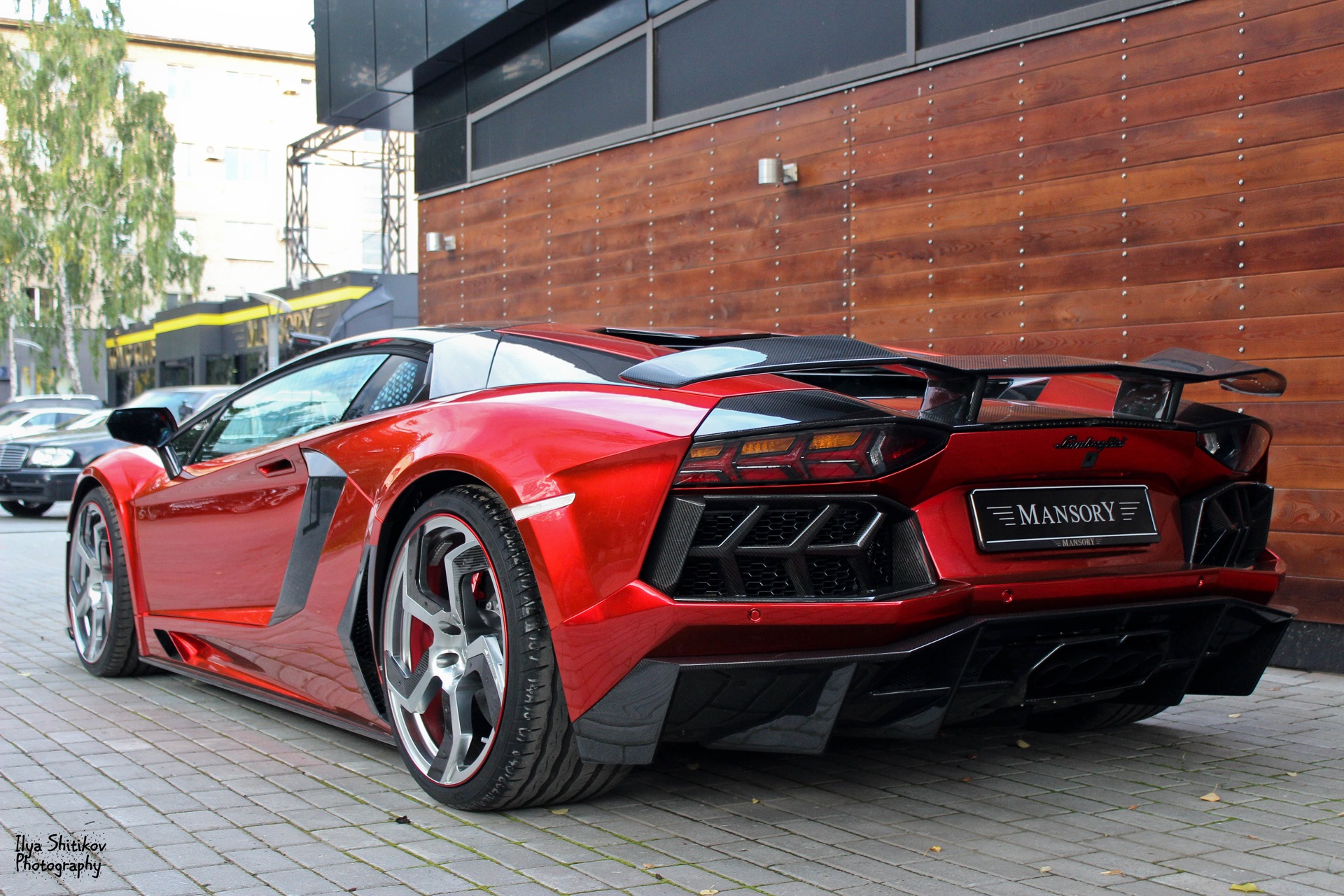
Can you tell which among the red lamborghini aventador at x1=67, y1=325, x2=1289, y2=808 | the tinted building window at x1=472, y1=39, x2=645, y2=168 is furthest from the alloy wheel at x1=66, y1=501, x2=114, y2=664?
the tinted building window at x1=472, y1=39, x2=645, y2=168

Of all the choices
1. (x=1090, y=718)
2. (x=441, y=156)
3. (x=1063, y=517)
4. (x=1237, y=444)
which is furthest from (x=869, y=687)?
(x=441, y=156)

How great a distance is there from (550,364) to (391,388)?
0.67m

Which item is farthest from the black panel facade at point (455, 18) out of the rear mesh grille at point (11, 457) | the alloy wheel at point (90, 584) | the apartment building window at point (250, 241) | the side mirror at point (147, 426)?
the apartment building window at point (250, 241)

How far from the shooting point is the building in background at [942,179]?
5.63m

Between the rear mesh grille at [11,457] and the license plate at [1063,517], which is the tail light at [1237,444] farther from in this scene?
the rear mesh grille at [11,457]

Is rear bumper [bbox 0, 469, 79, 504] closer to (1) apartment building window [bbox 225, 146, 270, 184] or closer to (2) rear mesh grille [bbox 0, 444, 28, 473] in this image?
(2) rear mesh grille [bbox 0, 444, 28, 473]

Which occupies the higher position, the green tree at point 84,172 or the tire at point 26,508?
the green tree at point 84,172

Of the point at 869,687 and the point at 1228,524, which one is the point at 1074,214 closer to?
the point at 1228,524

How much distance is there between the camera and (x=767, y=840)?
3.06 metres

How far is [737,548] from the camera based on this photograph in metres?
2.78

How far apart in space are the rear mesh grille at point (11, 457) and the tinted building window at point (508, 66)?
7.59 metres

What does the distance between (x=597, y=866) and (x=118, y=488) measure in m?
3.07

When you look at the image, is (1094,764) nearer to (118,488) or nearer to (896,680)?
(896,680)

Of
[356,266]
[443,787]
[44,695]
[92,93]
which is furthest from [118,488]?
[356,266]
